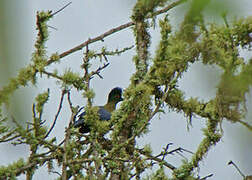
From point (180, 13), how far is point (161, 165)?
53.6 inches

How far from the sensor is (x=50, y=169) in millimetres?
1493

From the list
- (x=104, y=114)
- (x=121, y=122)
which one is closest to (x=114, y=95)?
(x=104, y=114)

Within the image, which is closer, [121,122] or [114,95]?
[121,122]

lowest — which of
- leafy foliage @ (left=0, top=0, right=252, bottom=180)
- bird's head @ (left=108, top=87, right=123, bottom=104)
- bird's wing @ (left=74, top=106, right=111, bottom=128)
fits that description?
leafy foliage @ (left=0, top=0, right=252, bottom=180)

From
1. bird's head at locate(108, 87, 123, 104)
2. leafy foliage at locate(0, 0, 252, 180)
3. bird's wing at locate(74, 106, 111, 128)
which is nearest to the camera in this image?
leafy foliage at locate(0, 0, 252, 180)

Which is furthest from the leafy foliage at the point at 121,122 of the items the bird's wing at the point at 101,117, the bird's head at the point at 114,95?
the bird's head at the point at 114,95

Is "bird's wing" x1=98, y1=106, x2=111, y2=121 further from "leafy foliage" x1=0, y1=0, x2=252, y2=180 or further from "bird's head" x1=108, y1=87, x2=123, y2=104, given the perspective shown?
"leafy foliage" x1=0, y1=0, x2=252, y2=180

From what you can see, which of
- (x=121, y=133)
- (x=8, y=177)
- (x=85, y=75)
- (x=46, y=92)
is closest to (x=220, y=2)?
(x=46, y=92)

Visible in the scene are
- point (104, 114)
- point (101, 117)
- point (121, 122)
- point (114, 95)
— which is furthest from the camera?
point (114, 95)

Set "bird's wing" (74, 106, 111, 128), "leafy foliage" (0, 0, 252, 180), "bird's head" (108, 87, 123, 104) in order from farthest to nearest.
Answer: "bird's head" (108, 87, 123, 104)
"bird's wing" (74, 106, 111, 128)
"leafy foliage" (0, 0, 252, 180)

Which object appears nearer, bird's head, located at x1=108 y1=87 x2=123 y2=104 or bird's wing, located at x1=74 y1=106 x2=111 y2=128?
bird's wing, located at x1=74 y1=106 x2=111 y2=128

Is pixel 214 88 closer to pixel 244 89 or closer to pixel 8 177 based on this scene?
pixel 244 89

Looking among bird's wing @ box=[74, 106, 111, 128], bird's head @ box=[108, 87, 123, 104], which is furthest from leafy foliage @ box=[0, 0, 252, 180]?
bird's head @ box=[108, 87, 123, 104]

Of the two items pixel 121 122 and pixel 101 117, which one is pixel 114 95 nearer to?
pixel 101 117
